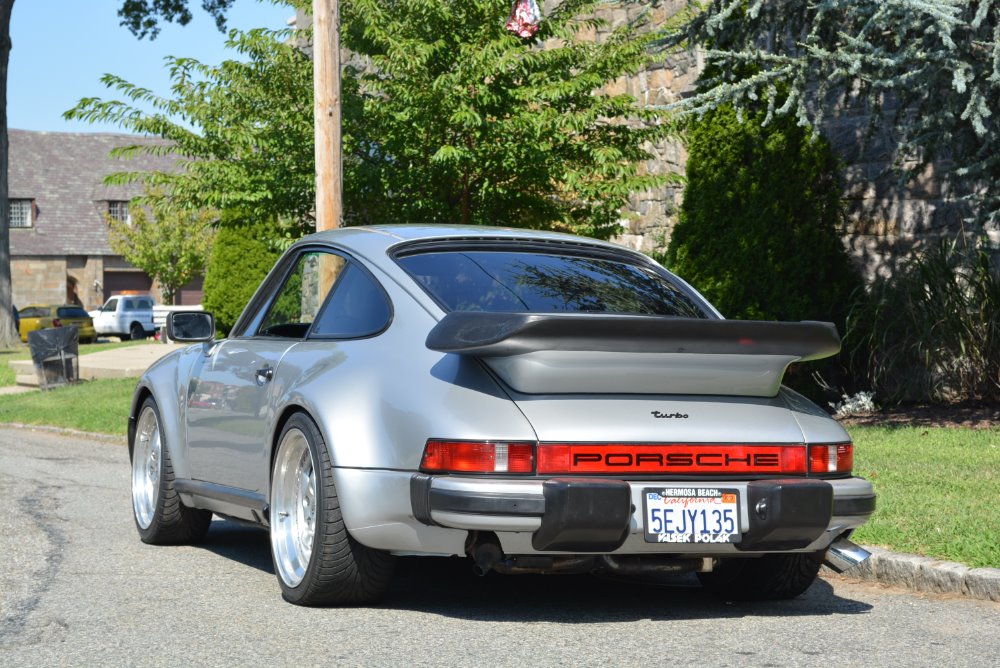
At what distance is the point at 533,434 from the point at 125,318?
53396mm

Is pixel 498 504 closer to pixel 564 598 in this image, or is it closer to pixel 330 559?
pixel 330 559

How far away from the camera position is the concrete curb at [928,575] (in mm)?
6617

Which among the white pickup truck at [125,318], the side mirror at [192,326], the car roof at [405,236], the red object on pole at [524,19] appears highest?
the red object on pole at [524,19]

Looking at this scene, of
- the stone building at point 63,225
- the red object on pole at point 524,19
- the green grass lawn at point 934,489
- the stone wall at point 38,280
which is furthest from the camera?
the stone building at point 63,225

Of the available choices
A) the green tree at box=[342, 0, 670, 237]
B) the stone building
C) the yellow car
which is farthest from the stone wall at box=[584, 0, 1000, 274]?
the stone building

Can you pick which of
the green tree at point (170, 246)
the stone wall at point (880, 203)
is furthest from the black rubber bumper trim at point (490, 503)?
the green tree at point (170, 246)

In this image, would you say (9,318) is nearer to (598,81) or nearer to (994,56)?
(598,81)

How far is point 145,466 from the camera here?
8.33 m

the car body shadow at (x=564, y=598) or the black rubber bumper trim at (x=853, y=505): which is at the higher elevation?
the black rubber bumper trim at (x=853, y=505)

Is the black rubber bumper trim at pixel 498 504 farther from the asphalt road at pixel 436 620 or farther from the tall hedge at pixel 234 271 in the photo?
the tall hedge at pixel 234 271

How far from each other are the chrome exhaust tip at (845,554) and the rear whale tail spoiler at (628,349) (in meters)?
0.88

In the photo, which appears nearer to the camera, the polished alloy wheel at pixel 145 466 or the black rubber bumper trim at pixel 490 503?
the black rubber bumper trim at pixel 490 503

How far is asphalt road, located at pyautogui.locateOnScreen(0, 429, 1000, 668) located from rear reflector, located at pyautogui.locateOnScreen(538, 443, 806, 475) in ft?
2.18

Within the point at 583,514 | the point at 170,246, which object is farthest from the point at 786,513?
the point at 170,246
